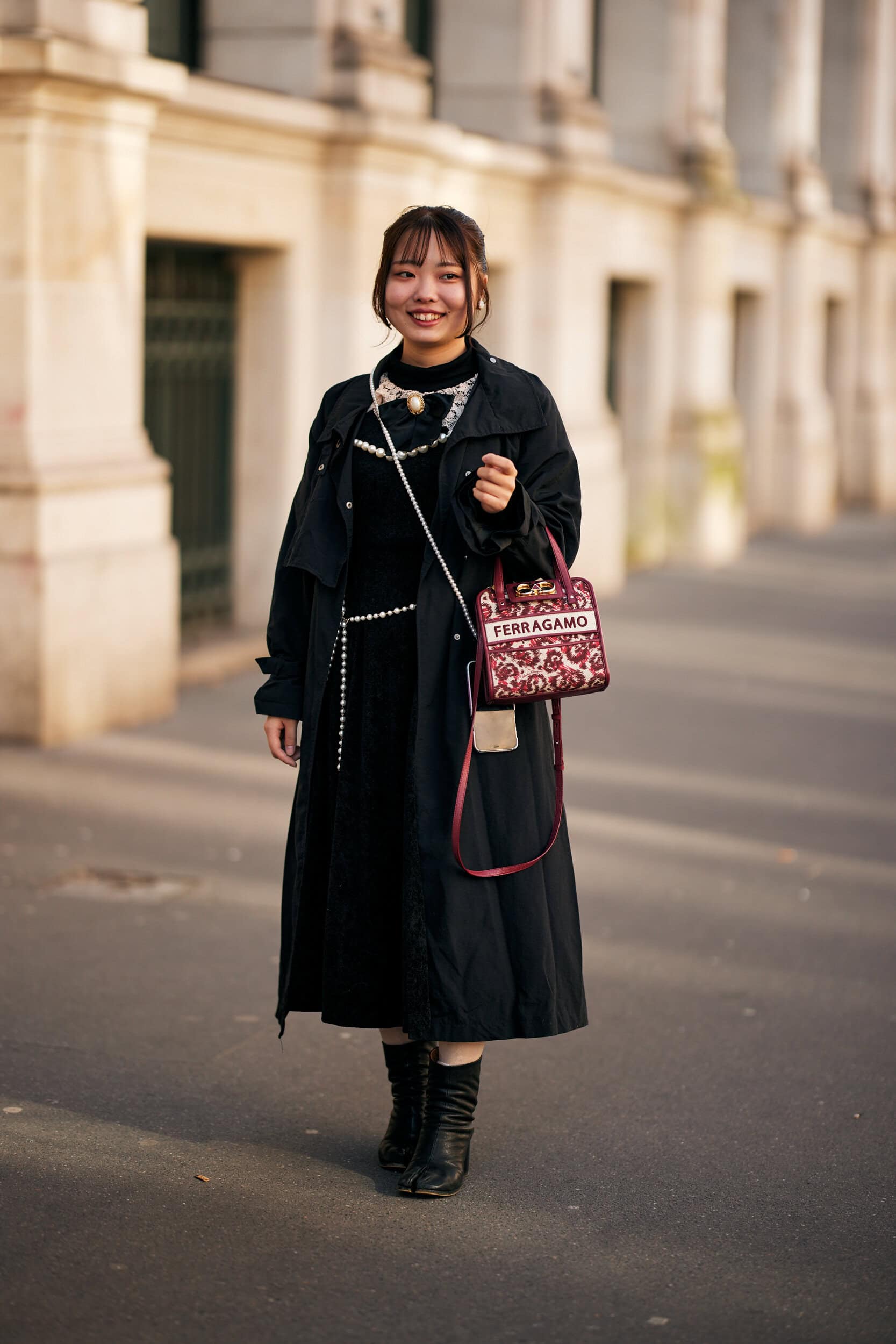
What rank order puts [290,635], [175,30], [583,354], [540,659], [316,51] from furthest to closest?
1. [583,354]
2. [175,30]
3. [316,51]
4. [290,635]
5. [540,659]

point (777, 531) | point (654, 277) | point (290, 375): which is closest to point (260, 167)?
point (290, 375)

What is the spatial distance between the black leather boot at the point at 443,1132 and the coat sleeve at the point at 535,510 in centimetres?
102

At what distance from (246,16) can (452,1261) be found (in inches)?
383

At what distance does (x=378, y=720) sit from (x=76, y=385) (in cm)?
534

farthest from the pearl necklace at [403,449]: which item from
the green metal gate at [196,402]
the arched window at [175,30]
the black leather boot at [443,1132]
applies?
the arched window at [175,30]

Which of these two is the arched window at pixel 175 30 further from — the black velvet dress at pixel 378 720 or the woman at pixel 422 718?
the black velvet dress at pixel 378 720

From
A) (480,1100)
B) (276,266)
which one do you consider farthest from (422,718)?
(276,266)

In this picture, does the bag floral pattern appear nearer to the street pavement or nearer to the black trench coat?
the black trench coat

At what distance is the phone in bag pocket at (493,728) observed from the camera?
12.4 ft

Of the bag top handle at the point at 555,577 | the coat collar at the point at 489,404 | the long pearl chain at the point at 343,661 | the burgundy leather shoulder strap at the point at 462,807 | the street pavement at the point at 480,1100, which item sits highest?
the coat collar at the point at 489,404

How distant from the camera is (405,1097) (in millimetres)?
4082

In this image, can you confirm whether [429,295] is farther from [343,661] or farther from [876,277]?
[876,277]

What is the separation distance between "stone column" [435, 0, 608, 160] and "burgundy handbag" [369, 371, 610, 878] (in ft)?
38.0

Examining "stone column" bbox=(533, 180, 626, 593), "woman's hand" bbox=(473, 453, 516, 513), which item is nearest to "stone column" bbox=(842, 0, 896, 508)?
"stone column" bbox=(533, 180, 626, 593)
